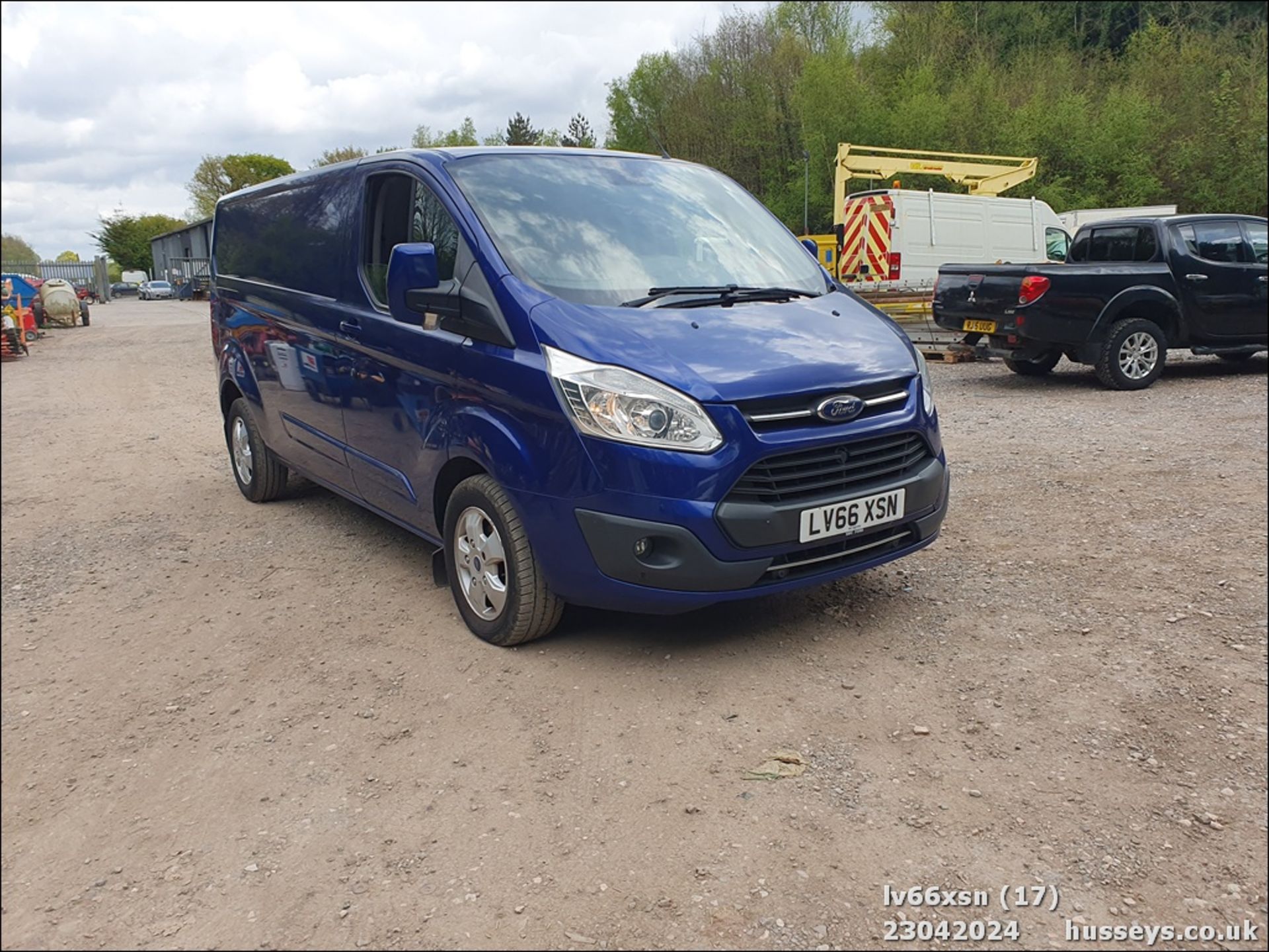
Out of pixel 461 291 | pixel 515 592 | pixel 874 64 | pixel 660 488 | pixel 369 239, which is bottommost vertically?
pixel 515 592

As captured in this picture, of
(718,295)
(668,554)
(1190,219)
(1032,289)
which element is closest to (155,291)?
(1032,289)

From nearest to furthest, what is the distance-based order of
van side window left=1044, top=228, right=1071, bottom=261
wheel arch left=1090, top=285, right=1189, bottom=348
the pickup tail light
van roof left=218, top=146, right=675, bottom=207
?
van roof left=218, top=146, right=675, bottom=207 → the pickup tail light → wheel arch left=1090, top=285, right=1189, bottom=348 → van side window left=1044, top=228, right=1071, bottom=261

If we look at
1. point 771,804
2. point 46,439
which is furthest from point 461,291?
point 46,439

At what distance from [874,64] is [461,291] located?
30.9 metres

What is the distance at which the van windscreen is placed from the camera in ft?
12.0

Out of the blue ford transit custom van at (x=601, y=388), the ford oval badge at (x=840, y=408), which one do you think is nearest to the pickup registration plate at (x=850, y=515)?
the blue ford transit custom van at (x=601, y=388)

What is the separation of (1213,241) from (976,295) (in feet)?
7.69

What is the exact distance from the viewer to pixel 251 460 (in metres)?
5.84

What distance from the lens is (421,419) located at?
3.85 meters

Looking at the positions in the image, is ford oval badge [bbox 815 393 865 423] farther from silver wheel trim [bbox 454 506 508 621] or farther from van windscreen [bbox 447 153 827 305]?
silver wheel trim [bbox 454 506 508 621]

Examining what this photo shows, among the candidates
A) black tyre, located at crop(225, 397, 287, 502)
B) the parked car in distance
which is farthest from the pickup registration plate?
the parked car in distance

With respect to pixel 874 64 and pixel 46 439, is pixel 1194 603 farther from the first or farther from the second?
pixel 874 64

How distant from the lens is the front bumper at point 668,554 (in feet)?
10.3

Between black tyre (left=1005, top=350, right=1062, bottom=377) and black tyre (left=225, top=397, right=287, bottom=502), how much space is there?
25.4 feet
